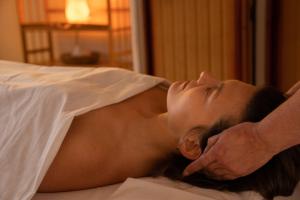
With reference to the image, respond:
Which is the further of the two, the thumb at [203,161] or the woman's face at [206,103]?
the woman's face at [206,103]

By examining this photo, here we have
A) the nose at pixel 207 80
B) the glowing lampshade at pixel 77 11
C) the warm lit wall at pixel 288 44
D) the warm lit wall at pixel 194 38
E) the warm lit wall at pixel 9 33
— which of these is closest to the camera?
the nose at pixel 207 80

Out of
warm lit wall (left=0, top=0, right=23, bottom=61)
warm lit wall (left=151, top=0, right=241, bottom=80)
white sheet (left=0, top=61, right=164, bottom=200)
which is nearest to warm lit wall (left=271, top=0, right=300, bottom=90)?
warm lit wall (left=151, top=0, right=241, bottom=80)

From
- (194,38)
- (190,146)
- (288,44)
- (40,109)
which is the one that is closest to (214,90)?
(190,146)

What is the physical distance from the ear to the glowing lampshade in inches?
113

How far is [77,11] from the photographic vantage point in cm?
376

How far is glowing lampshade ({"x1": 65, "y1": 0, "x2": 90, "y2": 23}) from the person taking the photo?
3.75 metres

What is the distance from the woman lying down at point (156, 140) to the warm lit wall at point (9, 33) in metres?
3.36

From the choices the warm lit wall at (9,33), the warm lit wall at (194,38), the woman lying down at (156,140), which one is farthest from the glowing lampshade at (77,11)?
the woman lying down at (156,140)

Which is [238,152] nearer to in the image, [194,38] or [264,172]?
[264,172]

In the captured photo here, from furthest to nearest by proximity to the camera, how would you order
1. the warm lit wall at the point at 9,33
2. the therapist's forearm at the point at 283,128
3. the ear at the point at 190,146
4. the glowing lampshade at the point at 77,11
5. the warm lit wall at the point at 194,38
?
1. the warm lit wall at the point at 9,33
2. the glowing lampshade at the point at 77,11
3. the warm lit wall at the point at 194,38
4. the ear at the point at 190,146
5. the therapist's forearm at the point at 283,128

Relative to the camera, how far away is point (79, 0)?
375 centimetres

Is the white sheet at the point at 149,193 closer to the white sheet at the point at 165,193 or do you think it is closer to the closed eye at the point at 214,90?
the white sheet at the point at 165,193

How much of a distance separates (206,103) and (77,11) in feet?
9.42

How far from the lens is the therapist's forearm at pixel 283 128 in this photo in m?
0.86
